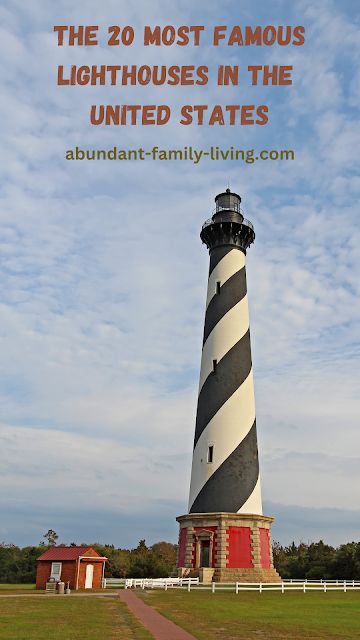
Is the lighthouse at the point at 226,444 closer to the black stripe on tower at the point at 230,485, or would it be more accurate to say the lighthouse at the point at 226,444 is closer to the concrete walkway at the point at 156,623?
the black stripe on tower at the point at 230,485

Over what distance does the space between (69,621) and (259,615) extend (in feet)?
19.2

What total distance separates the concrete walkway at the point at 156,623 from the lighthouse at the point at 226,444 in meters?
11.4

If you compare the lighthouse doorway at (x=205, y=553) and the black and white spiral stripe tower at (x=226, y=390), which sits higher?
the black and white spiral stripe tower at (x=226, y=390)

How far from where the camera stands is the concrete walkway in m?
12.5

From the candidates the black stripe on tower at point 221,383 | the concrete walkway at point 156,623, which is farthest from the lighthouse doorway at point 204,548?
the concrete walkway at point 156,623

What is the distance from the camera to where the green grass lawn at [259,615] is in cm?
1345

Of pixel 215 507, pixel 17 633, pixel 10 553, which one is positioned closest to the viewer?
pixel 17 633

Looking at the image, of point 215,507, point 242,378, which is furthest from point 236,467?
point 242,378

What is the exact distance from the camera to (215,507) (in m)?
33.0

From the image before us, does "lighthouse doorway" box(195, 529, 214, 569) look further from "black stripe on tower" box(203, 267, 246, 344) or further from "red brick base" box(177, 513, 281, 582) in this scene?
"black stripe on tower" box(203, 267, 246, 344)

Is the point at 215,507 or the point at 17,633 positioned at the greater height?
the point at 215,507

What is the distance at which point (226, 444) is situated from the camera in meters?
34.2

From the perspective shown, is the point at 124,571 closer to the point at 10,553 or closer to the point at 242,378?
the point at 242,378

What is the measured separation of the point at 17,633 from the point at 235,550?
68.9 ft
